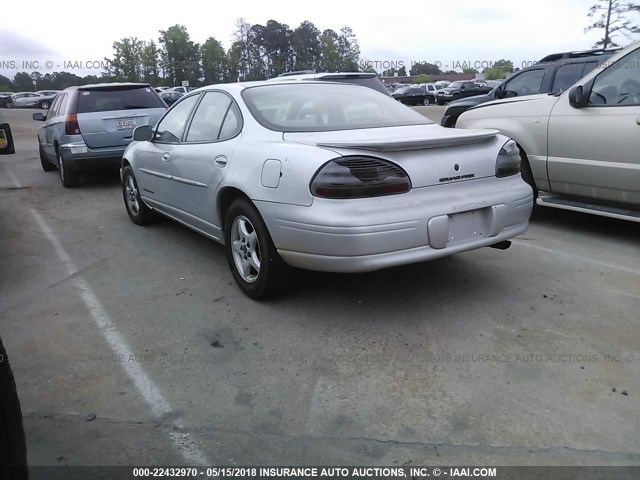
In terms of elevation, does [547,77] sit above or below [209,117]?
above

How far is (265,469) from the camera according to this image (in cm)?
231

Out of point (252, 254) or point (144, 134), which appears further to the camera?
point (144, 134)

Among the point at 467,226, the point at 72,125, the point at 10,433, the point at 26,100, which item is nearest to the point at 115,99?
the point at 72,125

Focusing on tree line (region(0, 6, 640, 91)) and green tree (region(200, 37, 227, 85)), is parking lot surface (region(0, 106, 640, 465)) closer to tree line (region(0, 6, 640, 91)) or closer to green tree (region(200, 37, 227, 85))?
tree line (region(0, 6, 640, 91))

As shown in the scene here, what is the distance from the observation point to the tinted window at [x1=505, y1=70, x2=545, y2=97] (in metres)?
8.75

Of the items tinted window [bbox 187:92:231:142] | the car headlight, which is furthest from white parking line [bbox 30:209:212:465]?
the car headlight

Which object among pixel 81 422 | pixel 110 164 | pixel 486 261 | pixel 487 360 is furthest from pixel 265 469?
pixel 110 164

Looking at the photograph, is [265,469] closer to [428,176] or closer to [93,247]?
[428,176]

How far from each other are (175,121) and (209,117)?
30.9 inches

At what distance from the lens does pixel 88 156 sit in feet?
28.0

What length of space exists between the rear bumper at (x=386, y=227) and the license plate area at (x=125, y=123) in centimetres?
590

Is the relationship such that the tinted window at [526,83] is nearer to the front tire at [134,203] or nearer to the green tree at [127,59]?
the front tire at [134,203]

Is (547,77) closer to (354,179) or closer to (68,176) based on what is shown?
(354,179)

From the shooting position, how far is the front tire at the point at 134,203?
20.0 ft
